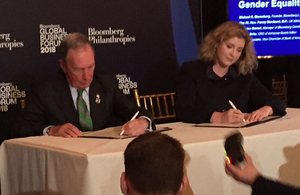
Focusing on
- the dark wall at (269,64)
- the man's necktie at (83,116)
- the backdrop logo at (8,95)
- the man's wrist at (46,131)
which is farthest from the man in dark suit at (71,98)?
the dark wall at (269,64)

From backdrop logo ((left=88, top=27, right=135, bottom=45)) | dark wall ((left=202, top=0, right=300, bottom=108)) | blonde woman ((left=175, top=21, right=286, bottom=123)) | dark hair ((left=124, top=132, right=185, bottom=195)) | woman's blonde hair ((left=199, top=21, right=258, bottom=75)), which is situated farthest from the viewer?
dark wall ((left=202, top=0, right=300, bottom=108))

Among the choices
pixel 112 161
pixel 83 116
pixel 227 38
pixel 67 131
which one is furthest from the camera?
pixel 227 38

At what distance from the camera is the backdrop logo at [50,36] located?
4055 millimetres

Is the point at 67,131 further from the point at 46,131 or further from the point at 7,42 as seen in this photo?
the point at 7,42

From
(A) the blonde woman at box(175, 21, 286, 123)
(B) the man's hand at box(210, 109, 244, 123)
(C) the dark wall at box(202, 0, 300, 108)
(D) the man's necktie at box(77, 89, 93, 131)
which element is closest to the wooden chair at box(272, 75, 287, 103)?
(C) the dark wall at box(202, 0, 300, 108)

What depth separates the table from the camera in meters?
2.12

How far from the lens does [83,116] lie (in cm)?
310

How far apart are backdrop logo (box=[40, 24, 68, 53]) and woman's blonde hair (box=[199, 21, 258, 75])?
118cm

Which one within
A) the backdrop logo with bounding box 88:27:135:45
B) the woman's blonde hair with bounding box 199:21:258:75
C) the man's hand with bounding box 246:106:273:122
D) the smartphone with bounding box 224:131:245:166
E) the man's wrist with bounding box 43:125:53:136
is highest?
the backdrop logo with bounding box 88:27:135:45

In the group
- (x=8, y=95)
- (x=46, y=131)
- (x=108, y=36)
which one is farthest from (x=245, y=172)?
(x=108, y=36)

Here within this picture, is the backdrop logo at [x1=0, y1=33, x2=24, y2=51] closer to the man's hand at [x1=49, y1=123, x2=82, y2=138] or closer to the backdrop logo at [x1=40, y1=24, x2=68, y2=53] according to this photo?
the backdrop logo at [x1=40, y1=24, x2=68, y2=53]

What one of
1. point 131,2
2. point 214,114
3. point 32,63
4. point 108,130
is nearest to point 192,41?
point 131,2

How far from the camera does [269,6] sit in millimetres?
4902

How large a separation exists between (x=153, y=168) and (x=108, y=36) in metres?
3.02
